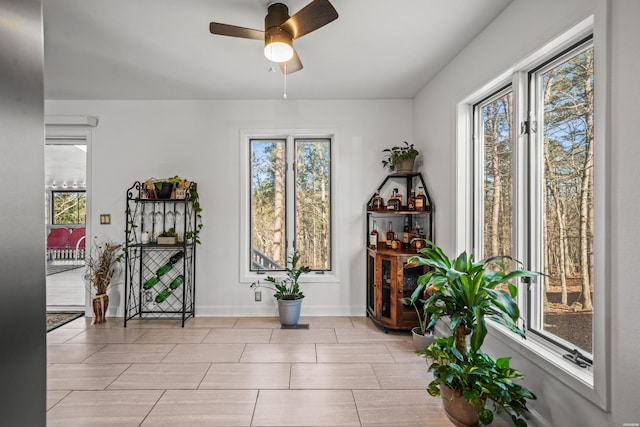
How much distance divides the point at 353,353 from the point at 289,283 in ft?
4.20

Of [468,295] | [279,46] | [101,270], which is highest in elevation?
[279,46]

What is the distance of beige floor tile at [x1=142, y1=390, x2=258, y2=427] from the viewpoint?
1924mm

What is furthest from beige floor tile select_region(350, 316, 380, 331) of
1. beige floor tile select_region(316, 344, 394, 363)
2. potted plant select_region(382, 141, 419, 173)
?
potted plant select_region(382, 141, 419, 173)

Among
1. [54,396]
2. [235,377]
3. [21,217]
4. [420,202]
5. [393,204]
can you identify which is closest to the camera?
[21,217]

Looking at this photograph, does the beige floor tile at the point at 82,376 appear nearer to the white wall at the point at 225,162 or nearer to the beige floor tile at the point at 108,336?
the beige floor tile at the point at 108,336

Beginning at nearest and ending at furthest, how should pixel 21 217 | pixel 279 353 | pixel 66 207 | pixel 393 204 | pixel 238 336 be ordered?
1. pixel 21 217
2. pixel 279 353
3. pixel 238 336
4. pixel 393 204
5. pixel 66 207

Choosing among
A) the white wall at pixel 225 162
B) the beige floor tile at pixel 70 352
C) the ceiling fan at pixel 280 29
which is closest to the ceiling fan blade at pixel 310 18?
the ceiling fan at pixel 280 29

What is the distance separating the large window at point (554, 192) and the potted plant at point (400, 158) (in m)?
1.19

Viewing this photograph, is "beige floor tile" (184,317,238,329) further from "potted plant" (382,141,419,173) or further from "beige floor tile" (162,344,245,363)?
"potted plant" (382,141,419,173)

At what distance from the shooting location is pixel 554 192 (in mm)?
1913

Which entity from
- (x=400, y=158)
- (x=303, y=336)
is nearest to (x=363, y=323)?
(x=303, y=336)

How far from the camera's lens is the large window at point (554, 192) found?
1707 millimetres

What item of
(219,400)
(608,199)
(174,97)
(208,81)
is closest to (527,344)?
(608,199)

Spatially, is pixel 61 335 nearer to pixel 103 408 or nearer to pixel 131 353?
pixel 131 353
